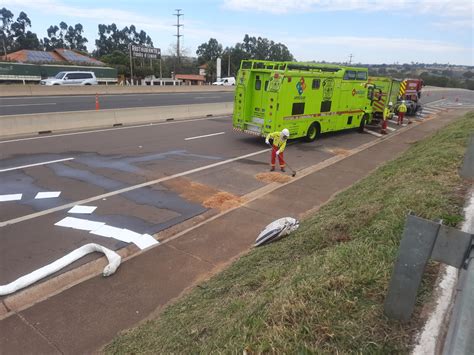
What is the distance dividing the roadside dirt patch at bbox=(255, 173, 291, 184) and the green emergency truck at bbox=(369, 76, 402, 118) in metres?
11.3

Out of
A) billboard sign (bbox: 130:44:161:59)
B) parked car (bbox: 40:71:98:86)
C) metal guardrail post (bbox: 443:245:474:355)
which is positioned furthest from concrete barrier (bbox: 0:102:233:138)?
billboard sign (bbox: 130:44:161:59)

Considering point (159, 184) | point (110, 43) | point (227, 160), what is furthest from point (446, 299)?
point (110, 43)

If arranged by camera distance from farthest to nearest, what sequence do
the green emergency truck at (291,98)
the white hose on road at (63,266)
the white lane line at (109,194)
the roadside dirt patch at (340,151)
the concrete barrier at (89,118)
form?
the concrete barrier at (89,118), the roadside dirt patch at (340,151), the green emergency truck at (291,98), the white lane line at (109,194), the white hose on road at (63,266)

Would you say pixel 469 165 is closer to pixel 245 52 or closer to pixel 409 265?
pixel 409 265

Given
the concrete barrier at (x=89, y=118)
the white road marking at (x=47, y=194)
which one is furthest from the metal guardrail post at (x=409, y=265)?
the concrete barrier at (x=89, y=118)

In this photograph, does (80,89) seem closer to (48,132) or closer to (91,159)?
(48,132)

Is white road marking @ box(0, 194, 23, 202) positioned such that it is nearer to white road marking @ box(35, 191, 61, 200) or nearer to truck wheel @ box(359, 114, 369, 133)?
white road marking @ box(35, 191, 61, 200)

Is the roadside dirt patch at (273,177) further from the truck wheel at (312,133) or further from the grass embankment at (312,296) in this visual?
the truck wheel at (312,133)

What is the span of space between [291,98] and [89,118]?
30.3 ft

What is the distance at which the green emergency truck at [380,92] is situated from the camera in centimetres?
2049

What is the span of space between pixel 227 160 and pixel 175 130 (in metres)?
6.07

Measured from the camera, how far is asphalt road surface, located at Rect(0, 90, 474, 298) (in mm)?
6391

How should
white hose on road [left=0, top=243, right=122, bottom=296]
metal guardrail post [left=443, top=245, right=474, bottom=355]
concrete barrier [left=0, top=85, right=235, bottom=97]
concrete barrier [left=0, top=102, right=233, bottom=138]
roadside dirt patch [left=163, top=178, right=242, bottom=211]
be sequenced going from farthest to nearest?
1. concrete barrier [left=0, top=85, right=235, bottom=97]
2. concrete barrier [left=0, top=102, right=233, bottom=138]
3. roadside dirt patch [left=163, top=178, right=242, bottom=211]
4. white hose on road [left=0, top=243, right=122, bottom=296]
5. metal guardrail post [left=443, top=245, right=474, bottom=355]

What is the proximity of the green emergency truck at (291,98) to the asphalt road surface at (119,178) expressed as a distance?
2.81 feet
